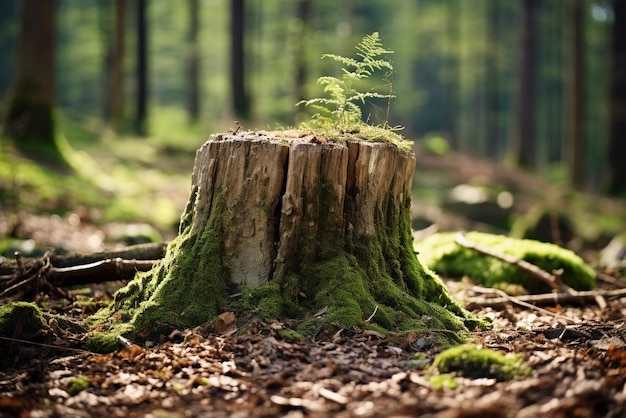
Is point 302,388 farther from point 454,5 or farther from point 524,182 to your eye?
point 454,5

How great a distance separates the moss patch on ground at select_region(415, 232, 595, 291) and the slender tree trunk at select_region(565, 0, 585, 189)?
15199 mm

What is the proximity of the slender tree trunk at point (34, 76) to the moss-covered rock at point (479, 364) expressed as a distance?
1289 centimetres

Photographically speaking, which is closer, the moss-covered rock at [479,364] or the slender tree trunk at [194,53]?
the moss-covered rock at [479,364]

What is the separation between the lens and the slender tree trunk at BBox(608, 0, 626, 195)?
19109 millimetres

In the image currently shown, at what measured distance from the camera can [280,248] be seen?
4719 mm

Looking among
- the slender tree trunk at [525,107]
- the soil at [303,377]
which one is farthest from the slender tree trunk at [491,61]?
the soil at [303,377]

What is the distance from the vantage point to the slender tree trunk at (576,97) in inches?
840

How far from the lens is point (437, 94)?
58.1m

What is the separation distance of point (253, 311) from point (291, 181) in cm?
100

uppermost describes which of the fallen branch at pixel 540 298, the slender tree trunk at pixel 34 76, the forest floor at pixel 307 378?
the slender tree trunk at pixel 34 76

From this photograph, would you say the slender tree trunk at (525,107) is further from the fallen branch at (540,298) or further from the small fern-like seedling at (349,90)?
the small fern-like seedling at (349,90)

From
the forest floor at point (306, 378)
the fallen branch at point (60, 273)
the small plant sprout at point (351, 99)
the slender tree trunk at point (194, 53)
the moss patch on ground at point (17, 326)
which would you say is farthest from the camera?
the slender tree trunk at point (194, 53)

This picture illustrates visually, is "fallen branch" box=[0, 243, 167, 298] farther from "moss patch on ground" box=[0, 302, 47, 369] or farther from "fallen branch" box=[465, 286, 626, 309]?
"fallen branch" box=[465, 286, 626, 309]

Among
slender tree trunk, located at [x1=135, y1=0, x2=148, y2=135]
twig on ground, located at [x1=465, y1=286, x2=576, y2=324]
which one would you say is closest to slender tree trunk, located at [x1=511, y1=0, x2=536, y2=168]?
slender tree trunk, located at [x1=135, y1=0, x2=148, y2=135]
